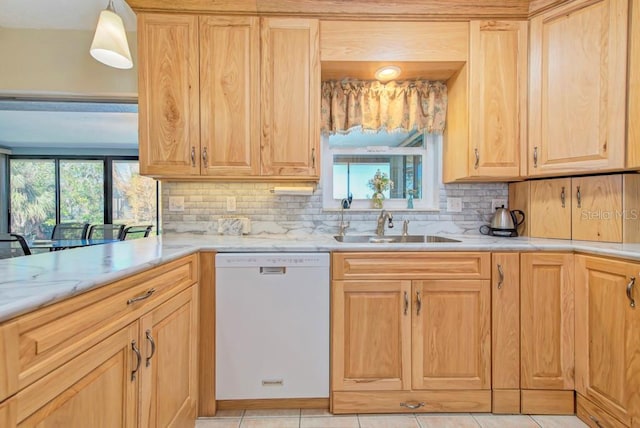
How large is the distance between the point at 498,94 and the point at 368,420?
2.01 m

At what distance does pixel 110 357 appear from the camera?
91 centimetres

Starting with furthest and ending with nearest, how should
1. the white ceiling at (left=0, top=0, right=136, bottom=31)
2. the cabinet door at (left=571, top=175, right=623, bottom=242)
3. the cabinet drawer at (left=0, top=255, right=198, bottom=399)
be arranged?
the white ceiling at (left=0, top=0, right=136, bottom=31)
the cabinet door at (left=571, top=175, right=623, bottom=242)
the cabinet drawer at (left=0, top=255, right=198, bottom=399)

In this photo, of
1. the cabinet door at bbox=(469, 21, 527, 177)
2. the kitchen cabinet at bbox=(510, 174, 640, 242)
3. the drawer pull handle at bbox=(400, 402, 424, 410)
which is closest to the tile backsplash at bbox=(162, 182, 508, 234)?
the kitchen cabinet at bbox=(510, 174, 640, 242)

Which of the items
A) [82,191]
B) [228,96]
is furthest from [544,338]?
[82,191]

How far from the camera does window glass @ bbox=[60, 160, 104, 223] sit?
5.55 metres

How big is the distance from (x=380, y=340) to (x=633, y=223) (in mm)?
1544

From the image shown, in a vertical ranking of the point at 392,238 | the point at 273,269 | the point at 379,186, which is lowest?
the point at 273,269

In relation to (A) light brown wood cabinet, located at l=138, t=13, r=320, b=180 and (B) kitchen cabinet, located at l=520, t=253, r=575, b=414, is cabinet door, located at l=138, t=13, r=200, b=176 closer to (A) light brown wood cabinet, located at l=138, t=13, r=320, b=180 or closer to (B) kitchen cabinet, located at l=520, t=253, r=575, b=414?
(A) light brown wood cabinet, located at l=138, t=13, r=320, b=180

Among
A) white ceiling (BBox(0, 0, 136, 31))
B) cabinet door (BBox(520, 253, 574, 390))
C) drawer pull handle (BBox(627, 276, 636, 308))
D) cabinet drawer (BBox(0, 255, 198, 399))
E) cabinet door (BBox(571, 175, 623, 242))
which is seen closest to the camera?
cabinet drawer (BBox(0, 255, 198, 399))

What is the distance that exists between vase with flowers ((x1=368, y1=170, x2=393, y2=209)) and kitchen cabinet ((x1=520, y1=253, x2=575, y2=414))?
96 centimetres

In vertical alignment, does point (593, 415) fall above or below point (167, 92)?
below

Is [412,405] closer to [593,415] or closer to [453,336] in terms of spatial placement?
[453,336]

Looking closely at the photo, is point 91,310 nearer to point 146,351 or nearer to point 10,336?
point 10,336

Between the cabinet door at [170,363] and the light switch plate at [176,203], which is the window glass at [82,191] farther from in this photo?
the cabinet door at [170,363]
